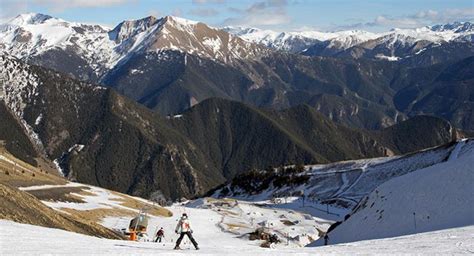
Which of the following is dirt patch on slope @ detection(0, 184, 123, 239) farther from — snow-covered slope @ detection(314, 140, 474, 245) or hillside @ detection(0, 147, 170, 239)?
snow-covered slope @ detection(314, 140, 474, 245)

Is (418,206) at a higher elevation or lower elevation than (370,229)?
higher

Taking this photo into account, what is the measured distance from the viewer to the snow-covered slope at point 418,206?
51.0 meters

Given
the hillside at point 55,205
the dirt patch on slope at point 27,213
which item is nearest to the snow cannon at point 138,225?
the hillside at point 55,205

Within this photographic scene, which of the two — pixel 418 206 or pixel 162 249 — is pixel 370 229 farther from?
pixel 162 249

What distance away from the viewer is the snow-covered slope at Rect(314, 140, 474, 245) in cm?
5103

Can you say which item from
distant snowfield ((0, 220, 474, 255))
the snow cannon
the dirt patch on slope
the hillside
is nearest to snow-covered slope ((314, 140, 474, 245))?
distant snowfield ((0, 220, 474, 255))

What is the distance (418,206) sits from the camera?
55.5m

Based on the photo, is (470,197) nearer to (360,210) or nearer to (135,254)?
(360,210)

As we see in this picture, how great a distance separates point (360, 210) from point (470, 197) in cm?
1830

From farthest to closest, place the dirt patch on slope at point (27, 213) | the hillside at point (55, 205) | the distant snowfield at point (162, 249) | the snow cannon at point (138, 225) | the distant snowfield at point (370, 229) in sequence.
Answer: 1. the snow cannon at point (138, 225)
2. the hillside at point (55, 205)
3. the dirt patch on slope at point (27, 213)
4. the distant snowfield at point (370, 229)
5. the distant snowfield at point (162, 249)

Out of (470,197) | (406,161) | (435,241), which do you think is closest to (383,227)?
(470,197)

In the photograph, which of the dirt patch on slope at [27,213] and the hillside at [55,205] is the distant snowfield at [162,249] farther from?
the hillside at [55,205]

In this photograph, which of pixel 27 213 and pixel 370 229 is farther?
pixel 370 229

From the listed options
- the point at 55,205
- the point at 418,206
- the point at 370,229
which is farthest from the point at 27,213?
the point at 55,205
